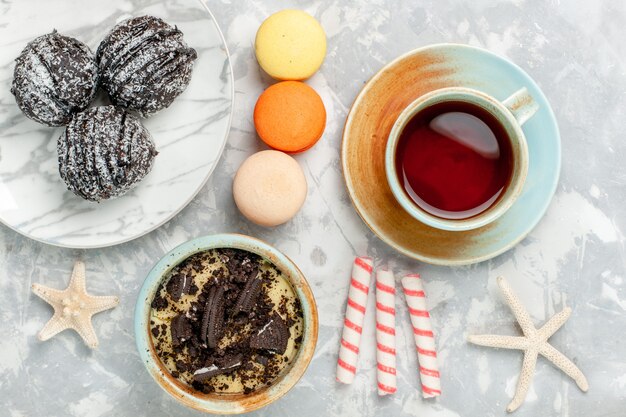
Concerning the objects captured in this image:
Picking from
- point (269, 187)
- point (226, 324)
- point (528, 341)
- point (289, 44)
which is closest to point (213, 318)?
point (226, 324)

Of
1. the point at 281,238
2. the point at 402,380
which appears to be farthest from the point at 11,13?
the point at 402,380

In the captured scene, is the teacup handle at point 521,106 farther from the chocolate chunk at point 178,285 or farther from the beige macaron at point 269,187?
the chocolate chunk at point 178,285

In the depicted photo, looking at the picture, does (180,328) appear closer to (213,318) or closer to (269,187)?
(213,318)

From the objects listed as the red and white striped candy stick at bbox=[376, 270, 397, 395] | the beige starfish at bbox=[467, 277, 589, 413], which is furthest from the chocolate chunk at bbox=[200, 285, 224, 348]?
the beige starfish at bbox=[467, 277, 589, 413]

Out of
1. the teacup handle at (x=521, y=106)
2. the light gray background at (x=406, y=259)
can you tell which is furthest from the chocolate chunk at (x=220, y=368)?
the teacup handle at (x=521, y=106)

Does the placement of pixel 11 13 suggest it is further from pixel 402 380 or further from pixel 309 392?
pixel 402 380
